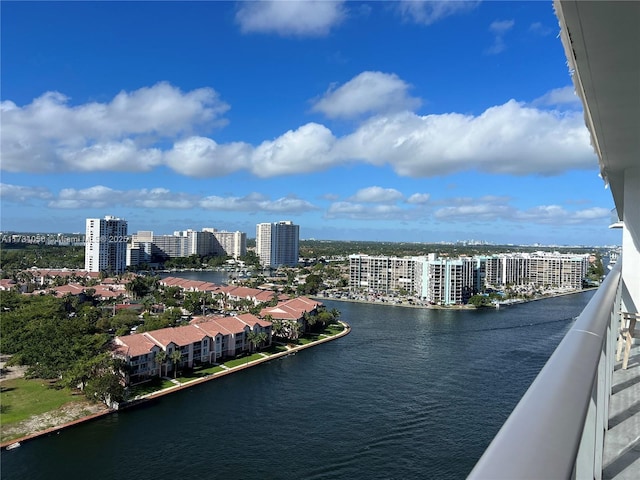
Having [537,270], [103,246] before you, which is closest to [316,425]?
[103,246]

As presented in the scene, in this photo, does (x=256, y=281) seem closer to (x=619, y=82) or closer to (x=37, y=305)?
(x=37, y=305)

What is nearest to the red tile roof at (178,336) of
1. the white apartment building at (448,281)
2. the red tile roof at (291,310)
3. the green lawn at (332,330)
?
the red tile roof at (291,310)

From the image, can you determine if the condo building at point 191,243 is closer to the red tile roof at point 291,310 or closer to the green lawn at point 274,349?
the red tile roof at point 291,310

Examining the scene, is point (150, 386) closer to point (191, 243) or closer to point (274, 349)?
point (274, 349)

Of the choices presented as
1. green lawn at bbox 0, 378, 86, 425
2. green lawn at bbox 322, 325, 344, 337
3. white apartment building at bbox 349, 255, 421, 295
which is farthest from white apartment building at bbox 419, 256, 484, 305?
green lawn at bbox 0, 378, 86, 425

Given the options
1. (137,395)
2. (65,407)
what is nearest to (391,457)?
(137,395)
